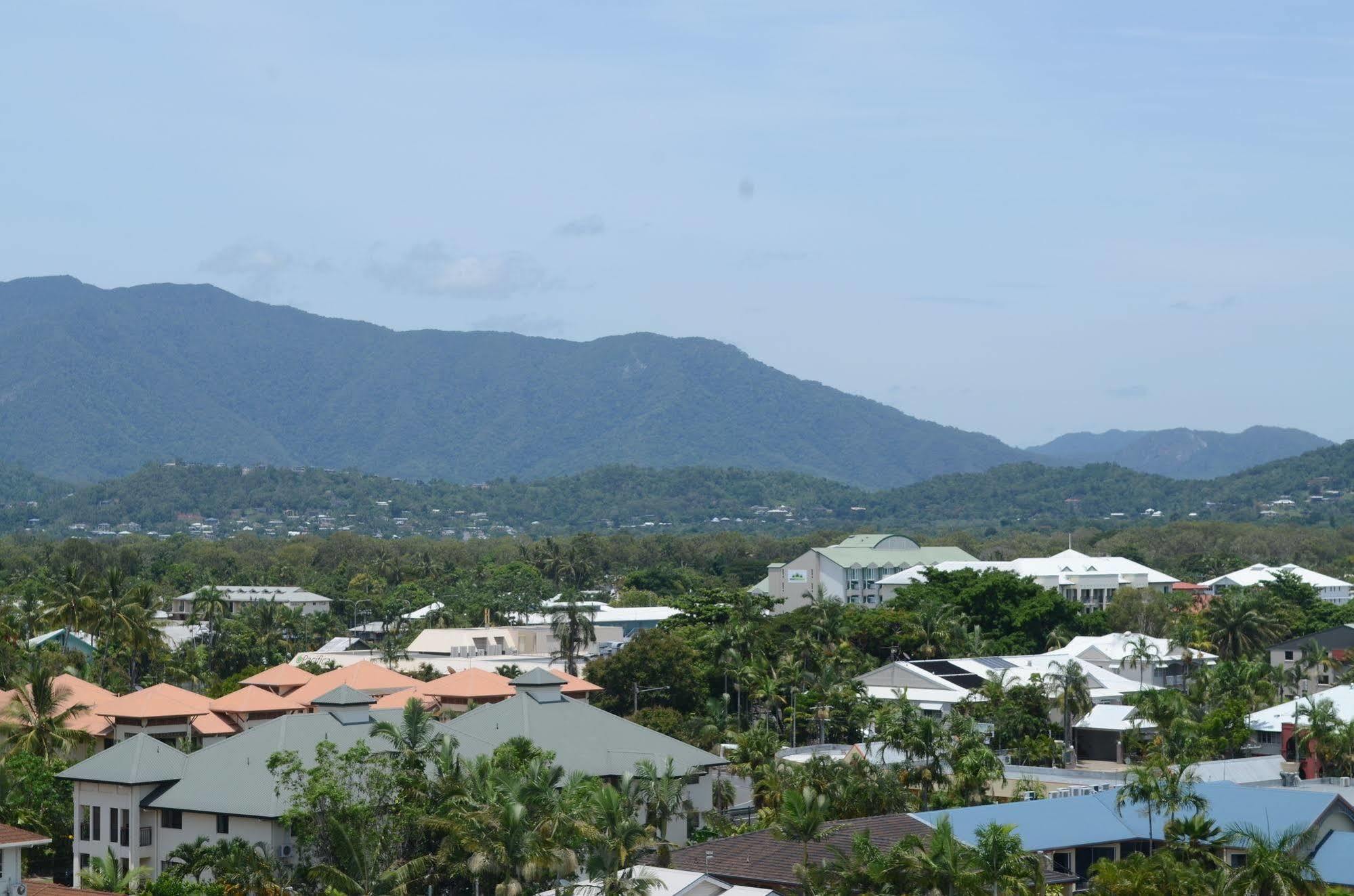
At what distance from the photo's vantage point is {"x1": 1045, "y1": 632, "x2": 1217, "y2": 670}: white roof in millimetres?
93500

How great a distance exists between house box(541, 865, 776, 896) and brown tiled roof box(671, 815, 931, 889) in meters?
0.43

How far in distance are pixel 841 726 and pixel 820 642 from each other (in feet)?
59.9

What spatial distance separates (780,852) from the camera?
4197 cm

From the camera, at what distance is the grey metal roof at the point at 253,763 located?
46.6m

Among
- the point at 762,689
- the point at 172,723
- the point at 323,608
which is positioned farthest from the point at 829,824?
the point at 323,608

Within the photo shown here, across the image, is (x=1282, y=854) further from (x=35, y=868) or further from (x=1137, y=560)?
(x=1137, y=560)

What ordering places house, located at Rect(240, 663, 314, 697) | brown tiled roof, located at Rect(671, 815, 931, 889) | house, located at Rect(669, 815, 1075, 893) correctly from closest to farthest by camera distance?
house, located at Rect(669, 815, 1075, 893) → brown tiled roof, located at Rect(671, 815, 931, 889) → house, located at Rect(240, 663, 314, 697)

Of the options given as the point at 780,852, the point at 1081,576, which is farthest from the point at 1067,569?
the point at 780,852

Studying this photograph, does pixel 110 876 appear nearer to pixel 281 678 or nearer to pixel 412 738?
pixel 412 738

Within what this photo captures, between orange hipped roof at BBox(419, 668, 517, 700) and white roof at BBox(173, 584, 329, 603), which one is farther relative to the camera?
white roof at BBox(173, 584, 329, 603)

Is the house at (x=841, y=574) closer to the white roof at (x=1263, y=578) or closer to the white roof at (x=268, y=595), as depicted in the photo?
the white roof at (x=1263, y=578)

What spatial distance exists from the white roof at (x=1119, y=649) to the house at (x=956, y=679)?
5.27 m

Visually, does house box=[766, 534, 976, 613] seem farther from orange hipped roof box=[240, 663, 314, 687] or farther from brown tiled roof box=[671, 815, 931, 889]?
brown tiled roof box=[671, 815, 931, 889]

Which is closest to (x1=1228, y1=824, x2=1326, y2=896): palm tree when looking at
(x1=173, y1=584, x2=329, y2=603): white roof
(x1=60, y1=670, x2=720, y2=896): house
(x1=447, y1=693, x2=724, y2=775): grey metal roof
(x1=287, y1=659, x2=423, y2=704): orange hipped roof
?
(x1=60, y1=670, x2=720, y2=896): house
